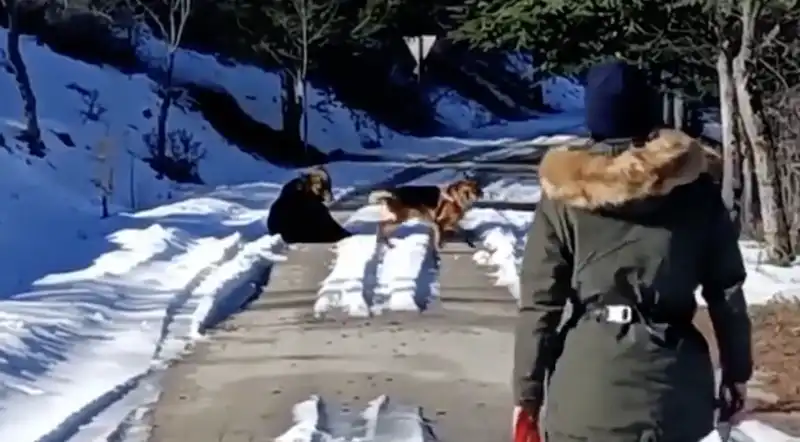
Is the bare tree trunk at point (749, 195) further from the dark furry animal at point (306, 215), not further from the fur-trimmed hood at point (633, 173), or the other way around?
the fur-trimmed hood at point (633, 173)

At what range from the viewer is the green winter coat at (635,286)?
4.48m

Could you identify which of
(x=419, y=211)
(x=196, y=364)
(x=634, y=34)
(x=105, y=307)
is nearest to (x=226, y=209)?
(x=419, y=211)

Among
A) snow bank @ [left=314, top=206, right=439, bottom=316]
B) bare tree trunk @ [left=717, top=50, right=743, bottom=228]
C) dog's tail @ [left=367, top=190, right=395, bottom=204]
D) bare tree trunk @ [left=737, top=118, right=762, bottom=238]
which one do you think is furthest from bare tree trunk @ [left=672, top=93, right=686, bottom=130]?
dog's tail @ [left=367, top=190, right=395, bottom=204]

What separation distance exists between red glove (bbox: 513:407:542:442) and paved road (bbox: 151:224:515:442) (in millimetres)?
4087

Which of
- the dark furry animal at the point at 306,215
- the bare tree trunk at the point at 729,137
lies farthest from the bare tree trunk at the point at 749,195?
the dark furry animal at the point at 306,215

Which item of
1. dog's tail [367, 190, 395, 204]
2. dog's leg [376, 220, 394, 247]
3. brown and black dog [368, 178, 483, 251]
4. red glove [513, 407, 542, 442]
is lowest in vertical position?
dog's leg [376, 220, 394, 247]

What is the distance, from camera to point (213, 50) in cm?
4581

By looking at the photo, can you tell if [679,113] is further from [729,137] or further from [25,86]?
[25,86]

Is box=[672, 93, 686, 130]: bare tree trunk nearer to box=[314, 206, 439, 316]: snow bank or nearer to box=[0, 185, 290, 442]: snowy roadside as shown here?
box=[314, 206, 439, 316]: snow bank

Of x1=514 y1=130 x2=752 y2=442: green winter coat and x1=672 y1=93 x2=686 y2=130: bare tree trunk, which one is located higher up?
x1=514 y1=130 x2=752 y2=442: green winter coat

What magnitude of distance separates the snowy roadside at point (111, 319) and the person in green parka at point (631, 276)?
186 inches

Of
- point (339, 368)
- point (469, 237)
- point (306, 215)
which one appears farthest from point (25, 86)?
point (339, 368)

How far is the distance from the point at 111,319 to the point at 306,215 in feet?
20.3

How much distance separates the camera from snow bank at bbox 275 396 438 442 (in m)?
8.66
